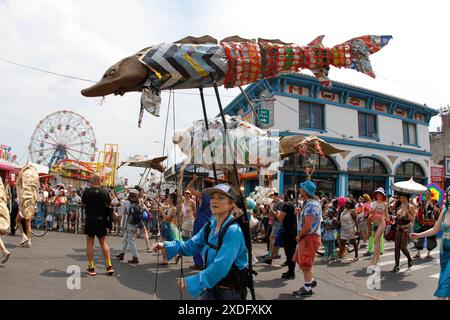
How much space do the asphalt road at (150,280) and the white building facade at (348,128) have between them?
10116 millimetres

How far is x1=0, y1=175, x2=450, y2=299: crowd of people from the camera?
2676 millimetres

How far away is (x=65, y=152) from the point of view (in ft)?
152

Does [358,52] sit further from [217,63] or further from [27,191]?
[27,191]

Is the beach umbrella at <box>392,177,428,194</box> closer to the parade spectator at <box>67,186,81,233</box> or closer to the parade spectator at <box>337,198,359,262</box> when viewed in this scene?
the parade spectator at <box>337,198,359,262</box>

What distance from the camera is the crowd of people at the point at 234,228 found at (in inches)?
105

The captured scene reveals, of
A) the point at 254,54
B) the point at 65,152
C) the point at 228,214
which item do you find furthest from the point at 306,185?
the point at 65,152

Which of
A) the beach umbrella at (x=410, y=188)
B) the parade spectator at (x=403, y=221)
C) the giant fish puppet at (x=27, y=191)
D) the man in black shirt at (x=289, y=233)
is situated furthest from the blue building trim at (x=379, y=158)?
the giant fish puppet at (x=27, y=191)

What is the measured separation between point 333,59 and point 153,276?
4748 millimetres

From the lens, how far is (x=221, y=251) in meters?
2.51

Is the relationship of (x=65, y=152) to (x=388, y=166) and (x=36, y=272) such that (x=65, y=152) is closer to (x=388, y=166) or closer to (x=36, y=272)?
(x=388, y=166)

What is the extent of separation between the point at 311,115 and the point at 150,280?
600 inches

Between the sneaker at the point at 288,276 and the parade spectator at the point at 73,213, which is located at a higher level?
the parade spectator at the point at 73,213

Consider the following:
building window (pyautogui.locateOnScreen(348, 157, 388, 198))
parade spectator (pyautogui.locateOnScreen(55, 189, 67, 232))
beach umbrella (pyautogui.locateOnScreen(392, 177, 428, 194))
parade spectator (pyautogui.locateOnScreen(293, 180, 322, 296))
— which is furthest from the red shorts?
building window (pyautogui.locateOnScreen(348, 157, 388, 198))

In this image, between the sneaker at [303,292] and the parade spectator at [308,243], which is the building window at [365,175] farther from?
the sneaker at [303,292]
